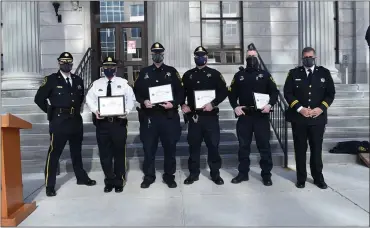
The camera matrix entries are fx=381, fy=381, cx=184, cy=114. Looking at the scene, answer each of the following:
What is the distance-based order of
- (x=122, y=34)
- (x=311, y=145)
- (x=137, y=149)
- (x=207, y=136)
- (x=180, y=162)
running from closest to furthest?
(x=311, y=145)
(x=207, y=136)
(x=180, y=162)
(x=137, y=149)
(x=122, y=34)

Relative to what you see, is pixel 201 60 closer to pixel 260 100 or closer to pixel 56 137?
pixel 260 100

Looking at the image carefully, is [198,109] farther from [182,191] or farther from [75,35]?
[75,35]

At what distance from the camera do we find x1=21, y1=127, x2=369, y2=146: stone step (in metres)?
7.75

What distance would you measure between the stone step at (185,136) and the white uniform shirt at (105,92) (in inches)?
90.0

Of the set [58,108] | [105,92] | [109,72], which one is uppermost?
[109,72]

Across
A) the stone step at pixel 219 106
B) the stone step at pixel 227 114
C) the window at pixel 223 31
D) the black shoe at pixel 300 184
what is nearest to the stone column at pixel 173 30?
the stone step at pixel 219 106

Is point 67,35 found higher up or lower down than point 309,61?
higher up

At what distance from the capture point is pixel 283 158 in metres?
7.05

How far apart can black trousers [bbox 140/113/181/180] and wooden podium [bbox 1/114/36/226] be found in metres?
1.69

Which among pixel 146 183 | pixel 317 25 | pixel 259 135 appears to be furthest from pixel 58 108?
pixel 317 25

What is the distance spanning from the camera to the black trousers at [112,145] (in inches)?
214

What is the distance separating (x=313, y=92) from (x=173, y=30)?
5.29 m

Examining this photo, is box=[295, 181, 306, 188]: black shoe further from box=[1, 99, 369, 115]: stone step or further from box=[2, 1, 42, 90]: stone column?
box=[2, 1, 42, 90]: stone column

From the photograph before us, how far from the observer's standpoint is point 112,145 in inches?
220
